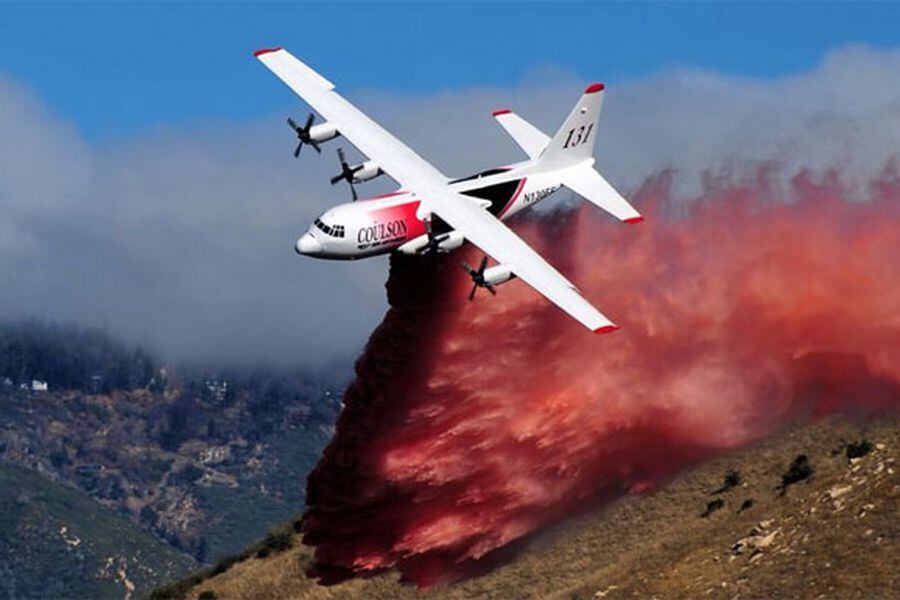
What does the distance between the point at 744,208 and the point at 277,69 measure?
2587 centimetres

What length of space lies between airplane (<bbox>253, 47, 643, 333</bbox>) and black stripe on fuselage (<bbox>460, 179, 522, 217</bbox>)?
0.15 feet

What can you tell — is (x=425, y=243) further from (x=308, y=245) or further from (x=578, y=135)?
(x=578, y=135)

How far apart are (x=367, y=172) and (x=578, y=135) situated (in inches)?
422

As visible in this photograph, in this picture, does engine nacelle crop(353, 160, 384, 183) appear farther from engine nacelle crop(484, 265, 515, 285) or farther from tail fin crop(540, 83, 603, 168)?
engine nacelle crop(484, 265, 515, 285)

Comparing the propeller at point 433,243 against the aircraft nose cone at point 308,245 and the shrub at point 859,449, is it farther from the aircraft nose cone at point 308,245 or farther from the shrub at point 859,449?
the shrub at point 859,449

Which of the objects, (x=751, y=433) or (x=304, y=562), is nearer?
(x=751, y=433)

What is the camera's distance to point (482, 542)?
90312 millimetres

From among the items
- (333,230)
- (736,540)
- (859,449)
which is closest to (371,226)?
(333,230)

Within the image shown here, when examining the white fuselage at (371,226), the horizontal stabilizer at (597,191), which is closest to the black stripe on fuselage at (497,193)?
the white fuselage at (371,226)

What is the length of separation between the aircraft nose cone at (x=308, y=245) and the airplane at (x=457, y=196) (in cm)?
4

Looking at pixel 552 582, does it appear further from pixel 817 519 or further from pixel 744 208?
pixel 744 208

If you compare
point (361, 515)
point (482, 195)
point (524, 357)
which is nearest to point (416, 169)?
point (482, 195)

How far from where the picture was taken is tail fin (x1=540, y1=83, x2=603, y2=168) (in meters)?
88.1

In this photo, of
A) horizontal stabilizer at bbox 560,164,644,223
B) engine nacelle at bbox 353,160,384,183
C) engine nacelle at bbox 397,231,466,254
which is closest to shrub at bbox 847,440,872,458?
horizontal stabilizer at bbox 560,164,644,223
